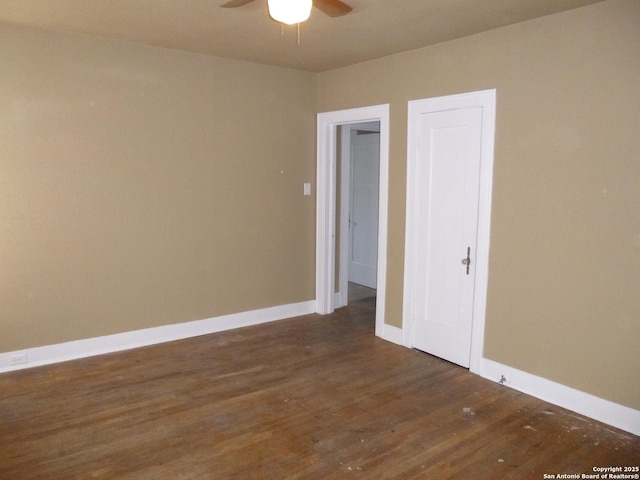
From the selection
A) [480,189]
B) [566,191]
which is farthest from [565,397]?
[480,189]

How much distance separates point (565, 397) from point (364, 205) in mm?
4130

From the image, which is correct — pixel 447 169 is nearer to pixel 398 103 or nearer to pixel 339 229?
pixel 398 103

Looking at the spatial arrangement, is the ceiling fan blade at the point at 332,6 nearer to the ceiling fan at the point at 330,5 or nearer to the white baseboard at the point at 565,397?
the ceiling fan at the point at 330,5

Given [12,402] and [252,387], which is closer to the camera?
[12,402]

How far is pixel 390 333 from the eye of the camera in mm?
4691

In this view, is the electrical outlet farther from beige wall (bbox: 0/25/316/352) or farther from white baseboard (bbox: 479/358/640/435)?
white baseboard (bbox: 479/358/640/435)

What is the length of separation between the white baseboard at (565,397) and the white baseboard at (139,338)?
230 centimetres

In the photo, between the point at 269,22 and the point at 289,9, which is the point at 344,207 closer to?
the point at 269,22

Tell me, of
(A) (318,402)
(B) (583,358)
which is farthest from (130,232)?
(B) (583,358)

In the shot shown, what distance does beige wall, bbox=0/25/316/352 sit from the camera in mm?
3795

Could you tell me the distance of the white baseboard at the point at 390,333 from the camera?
4.60 metres

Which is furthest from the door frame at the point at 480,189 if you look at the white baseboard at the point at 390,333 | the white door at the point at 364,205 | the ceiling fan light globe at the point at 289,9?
the white door at the point at 364,205

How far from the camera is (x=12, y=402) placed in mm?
3322

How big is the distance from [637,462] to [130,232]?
4075mm
